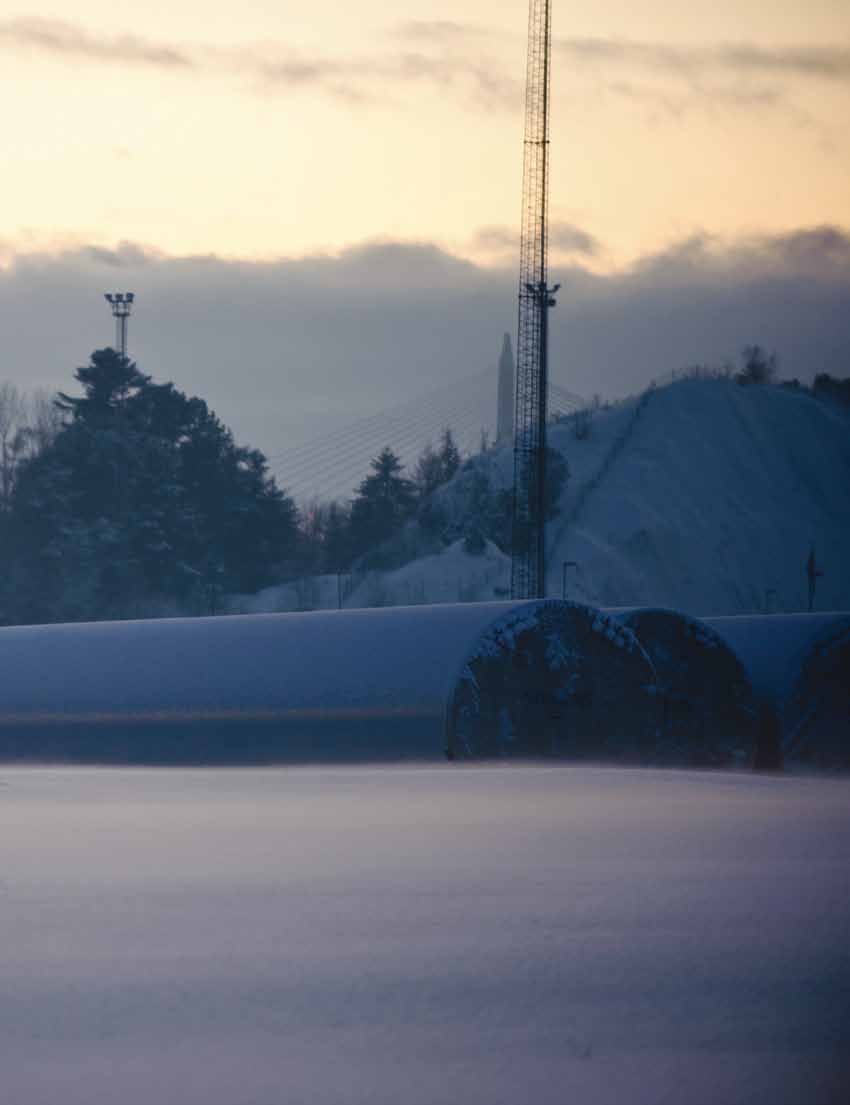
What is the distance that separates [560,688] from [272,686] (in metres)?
3.27

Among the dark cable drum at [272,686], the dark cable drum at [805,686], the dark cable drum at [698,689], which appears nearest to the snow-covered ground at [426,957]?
the dark cable drum at [272,686]

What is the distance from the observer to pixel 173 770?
1666cm

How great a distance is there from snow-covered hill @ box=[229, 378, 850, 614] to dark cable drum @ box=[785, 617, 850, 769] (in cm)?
5247

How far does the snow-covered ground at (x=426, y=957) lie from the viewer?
5348 mm

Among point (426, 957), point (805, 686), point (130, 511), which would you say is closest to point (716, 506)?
point (130, 511)

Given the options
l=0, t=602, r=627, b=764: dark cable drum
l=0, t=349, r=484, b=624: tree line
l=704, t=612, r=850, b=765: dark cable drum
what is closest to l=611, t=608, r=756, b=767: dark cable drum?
l=704, t=612, r=850, b=765: dark cable drum

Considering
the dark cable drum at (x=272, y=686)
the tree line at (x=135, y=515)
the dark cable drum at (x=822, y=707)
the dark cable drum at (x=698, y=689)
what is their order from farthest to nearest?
1. the tree line at (x=135, y=515)
2. the dark cable drum at (x=822, y=707)
3. the dark cable drum at (x=698, y=689)
4. the dark cable drum at (x=272, y=686)

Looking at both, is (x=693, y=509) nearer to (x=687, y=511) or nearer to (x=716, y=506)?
(x=687, y=511)

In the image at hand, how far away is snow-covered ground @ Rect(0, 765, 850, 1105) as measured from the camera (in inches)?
211

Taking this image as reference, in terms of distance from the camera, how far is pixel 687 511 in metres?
91.9

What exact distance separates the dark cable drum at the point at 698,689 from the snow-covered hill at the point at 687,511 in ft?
176

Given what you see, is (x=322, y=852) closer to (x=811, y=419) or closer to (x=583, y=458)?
(x=583, y=458)

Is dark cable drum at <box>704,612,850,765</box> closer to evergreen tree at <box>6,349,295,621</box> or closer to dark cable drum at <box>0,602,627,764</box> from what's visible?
dark cable drum at <box>0,602,627,764</box>

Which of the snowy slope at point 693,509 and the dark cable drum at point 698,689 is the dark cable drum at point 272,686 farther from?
the snowy slope at point 693,509
